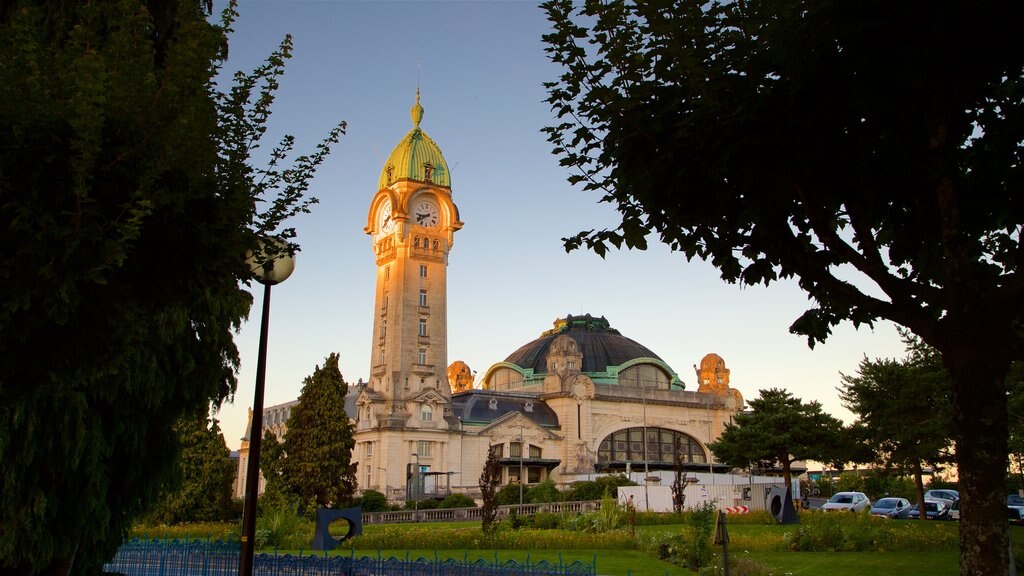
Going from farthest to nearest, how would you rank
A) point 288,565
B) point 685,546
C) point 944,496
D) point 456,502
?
point 456,502 < point 944,496 < point 685,546 < point 288,565

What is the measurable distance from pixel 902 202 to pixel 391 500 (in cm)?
6473

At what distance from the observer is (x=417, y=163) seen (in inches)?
3260

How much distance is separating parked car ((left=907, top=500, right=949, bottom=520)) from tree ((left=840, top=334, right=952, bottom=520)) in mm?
4346

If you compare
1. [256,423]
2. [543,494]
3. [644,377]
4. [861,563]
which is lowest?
[861,563]

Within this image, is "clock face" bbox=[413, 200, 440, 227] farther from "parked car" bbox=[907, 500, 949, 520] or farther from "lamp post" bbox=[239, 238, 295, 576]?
"lamp post" bbox=[239, 238, 295, 576]

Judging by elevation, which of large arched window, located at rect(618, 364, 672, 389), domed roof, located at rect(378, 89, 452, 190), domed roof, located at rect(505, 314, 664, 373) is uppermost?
domed roof, located at rect(378, 89, 452, 190)

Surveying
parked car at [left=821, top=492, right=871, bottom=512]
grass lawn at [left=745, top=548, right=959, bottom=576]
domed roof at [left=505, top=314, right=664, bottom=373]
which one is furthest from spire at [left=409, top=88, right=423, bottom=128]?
grass lawn at [left=745, top=548, right=959, bottom=576]

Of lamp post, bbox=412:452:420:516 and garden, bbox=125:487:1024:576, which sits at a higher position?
lamp post, bbox=412:452:420:516

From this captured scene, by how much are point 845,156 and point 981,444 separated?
3556 millimetres

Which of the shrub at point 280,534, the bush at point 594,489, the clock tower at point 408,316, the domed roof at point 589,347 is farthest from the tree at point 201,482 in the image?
the domed roof at point 589,347

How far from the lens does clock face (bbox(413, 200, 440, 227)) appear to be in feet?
270

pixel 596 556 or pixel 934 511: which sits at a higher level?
pixel 934 511

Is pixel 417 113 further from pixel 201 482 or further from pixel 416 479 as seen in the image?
pixel 201 482

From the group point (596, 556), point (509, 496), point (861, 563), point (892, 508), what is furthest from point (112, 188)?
point (509, 496)
